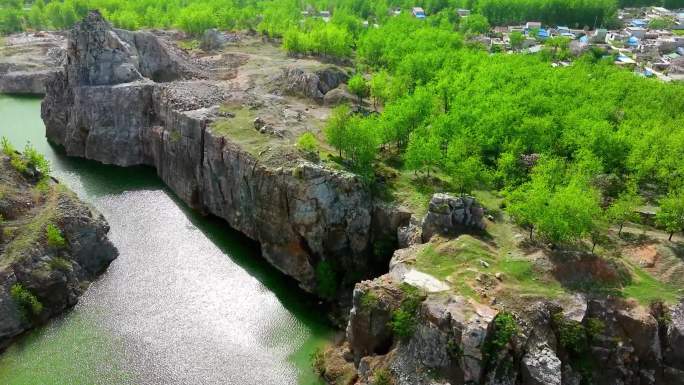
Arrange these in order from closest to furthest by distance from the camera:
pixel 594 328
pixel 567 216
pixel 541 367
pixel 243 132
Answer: pixel 541 367 → pixel 594 328 → pixel 567 216 → pixel 243 132

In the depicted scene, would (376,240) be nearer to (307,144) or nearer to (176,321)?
(307,144)

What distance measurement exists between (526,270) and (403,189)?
16843mm

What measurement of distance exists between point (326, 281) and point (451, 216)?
1366 centimetres

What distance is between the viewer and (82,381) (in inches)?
1646

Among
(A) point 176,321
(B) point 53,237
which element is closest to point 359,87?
(A) point 176,321

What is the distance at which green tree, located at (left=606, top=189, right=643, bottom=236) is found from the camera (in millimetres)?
45609

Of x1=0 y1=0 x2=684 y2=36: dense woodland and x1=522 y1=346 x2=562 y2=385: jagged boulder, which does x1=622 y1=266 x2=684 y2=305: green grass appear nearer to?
x1=522 y1=346 x2=562 y2=385: jagged boulder

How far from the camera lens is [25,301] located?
154ft

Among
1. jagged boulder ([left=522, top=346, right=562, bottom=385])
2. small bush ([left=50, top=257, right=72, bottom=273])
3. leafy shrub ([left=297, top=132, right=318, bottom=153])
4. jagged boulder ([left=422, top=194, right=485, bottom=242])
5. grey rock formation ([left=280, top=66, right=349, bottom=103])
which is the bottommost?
small bush ([left=50, top=257, right=72, bottom=273])

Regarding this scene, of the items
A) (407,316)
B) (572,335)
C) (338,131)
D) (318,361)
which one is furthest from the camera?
(338,131)

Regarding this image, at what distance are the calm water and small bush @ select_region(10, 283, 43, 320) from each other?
189 centimetres

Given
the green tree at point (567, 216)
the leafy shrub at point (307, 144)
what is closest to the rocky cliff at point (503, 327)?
the green tree at point (567, 216)

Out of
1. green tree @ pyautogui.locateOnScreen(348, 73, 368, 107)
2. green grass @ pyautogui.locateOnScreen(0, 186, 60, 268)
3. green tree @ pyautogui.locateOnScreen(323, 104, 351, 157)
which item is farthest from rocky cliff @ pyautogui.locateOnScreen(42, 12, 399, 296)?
green grass @ pyautogui.locateOnScreen(0, 186, 60, 268)

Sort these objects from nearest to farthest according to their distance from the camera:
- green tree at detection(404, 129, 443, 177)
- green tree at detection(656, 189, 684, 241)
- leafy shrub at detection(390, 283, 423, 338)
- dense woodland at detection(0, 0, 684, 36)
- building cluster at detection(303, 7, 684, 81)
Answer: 1. leafy shrub at detection(390, 283, 423, 338)
2. green tree at detection(656, 189, 684, 241)
3. green tree at detection(404, 129, 443, 177)
4. building cluster at detection(303, 7, 684, 81)
5. dense woodland at detection(0, 0, 684, 36)
